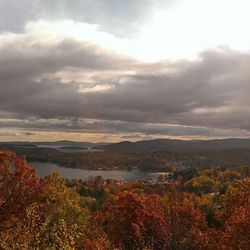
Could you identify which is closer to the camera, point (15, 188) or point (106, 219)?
point (15, 188)

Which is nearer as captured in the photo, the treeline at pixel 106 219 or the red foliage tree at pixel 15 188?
the treeline at pixel 106 219

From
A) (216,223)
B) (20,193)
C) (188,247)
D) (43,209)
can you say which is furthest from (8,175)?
(216,223)

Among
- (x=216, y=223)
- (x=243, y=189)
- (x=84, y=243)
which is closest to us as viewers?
(x=84, y=243)

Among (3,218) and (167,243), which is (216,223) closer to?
(167,243)

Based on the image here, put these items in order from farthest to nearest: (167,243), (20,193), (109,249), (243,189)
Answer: (243,189), (20,193), (167,243), (109,249)

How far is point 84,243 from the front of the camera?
163 feet

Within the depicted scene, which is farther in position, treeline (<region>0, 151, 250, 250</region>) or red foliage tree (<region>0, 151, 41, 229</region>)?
red foliage tree (<region>0, 151, 41, 229</region>)

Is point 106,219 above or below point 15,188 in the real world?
below

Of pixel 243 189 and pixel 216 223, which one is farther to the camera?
pixel 216 223

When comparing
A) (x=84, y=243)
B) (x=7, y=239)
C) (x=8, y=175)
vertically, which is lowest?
(x=84, y=243)

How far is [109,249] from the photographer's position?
4516 centimetres

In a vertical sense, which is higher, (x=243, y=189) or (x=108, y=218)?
(x=243, y=189)

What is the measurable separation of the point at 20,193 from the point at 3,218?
13.9 ft

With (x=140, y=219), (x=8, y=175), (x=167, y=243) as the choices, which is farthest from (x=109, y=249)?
(x=140, y=219)
